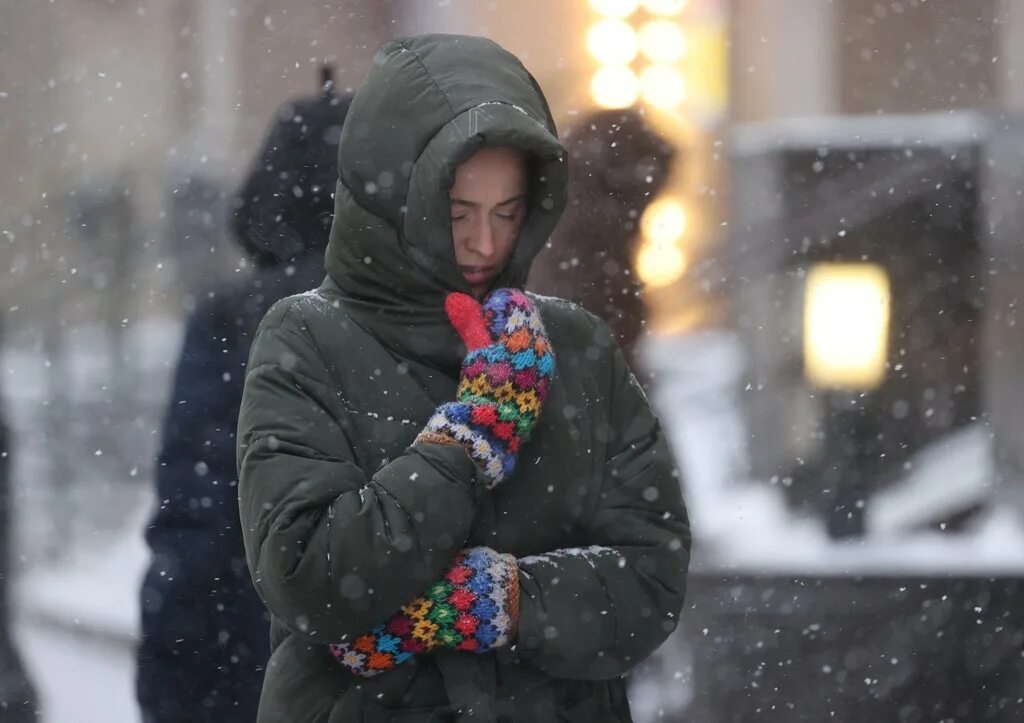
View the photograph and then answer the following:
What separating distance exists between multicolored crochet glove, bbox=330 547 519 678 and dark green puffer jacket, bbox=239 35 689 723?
0.03 m

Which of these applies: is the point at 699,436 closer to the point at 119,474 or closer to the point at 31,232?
the point at 119,474

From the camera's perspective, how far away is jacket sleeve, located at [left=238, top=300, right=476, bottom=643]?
66.3 inches

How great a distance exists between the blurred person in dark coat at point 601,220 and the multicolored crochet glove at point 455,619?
6.51ft

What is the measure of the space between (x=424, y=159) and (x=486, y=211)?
14 cm

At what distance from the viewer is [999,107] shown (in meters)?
4.21

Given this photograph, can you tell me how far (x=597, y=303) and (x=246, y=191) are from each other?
106 cm

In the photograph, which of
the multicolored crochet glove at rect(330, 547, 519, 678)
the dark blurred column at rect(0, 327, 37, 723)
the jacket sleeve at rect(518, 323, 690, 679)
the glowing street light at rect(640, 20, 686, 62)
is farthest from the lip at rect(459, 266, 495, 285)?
the dark blurred column at rect(0, 327, 37, 723)

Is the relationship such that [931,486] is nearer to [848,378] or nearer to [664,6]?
[848,378]

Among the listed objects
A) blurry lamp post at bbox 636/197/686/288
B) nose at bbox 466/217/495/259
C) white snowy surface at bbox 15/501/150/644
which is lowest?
white snowy surface at bbox 15/501/150/644

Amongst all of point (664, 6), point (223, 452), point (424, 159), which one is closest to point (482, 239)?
point (424, 159)

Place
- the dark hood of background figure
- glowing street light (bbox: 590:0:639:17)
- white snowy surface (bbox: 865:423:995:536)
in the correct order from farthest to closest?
white snowy surface (bbox: 865:423:995:536), glowing street light (bbox: 590:0:639:17), the dark hood of background figure

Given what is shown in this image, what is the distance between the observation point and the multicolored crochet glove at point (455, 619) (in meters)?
1.76

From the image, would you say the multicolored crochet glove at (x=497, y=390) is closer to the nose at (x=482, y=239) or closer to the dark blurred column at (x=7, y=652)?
the nose at (x=482, y=239)

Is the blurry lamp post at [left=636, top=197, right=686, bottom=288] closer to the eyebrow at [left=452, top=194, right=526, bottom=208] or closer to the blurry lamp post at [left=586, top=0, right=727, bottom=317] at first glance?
Answer: the blurry lamp post at [left=586, top=0, right=727, bottom=317]
